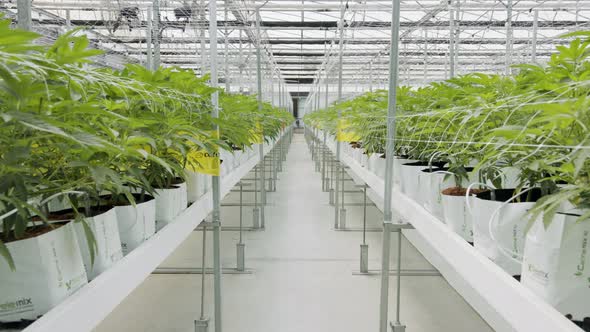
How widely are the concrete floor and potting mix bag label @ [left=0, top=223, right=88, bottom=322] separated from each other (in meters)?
1.66

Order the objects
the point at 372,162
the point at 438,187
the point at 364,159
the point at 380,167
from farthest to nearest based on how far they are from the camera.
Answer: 1. the point at 364,159
2. the point at 372,162
3. the point at 380,167
4. the point at 438,187

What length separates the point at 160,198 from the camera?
1249mm

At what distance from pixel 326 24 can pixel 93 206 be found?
836 cm

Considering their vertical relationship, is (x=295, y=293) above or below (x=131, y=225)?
below

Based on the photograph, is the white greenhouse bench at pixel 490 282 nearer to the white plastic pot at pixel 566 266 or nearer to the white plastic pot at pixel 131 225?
the white plastic pot at pixel 566 266

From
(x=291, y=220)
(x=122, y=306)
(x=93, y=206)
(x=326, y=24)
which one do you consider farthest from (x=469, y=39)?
(x=93, y=206)

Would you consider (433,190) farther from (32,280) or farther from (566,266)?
(32,280)

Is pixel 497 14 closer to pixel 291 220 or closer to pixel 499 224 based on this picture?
pixel 291 220

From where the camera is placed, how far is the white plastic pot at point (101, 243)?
83 cm

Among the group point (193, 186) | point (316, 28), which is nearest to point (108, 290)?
point (193, 186)

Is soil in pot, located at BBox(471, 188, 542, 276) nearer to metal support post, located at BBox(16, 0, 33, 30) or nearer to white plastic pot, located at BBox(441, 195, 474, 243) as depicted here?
white plastic pot, located at BBox(441, 195, 474, 243)

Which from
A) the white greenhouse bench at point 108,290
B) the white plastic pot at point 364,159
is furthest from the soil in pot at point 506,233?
the white plastic pot at point 364,159

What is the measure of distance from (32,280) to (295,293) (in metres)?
2.16

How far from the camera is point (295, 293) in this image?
269cm
